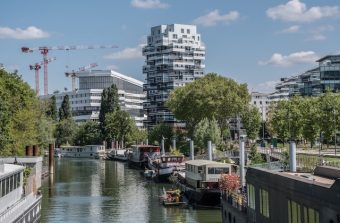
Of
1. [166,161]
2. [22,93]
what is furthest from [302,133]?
[22,93]

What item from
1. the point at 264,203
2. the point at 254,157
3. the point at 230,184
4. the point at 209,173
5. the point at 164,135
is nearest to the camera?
the point at 264,203

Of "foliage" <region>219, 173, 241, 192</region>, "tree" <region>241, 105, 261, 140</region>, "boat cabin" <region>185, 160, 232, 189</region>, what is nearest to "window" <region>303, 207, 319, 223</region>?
"foliage" <region>219, 173, 241, 192</region>

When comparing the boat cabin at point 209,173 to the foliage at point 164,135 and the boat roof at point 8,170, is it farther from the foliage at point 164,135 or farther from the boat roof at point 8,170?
the foliage at point 164,135

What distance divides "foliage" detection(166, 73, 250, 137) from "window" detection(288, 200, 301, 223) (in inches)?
4017

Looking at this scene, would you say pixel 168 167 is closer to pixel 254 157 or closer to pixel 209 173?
pixel 254 157

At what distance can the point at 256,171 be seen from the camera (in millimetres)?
32906

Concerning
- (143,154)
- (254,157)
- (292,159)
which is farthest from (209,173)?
(143,154)

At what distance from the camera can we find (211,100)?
129000mm

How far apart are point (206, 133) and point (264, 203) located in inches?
3500

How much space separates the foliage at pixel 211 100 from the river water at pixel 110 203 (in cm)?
3579

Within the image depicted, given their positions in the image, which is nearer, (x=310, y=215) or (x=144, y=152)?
(x=310, y=215)

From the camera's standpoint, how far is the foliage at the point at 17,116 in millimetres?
85375

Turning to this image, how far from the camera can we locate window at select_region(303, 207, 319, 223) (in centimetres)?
2292

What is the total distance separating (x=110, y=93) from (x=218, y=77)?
6802cm
